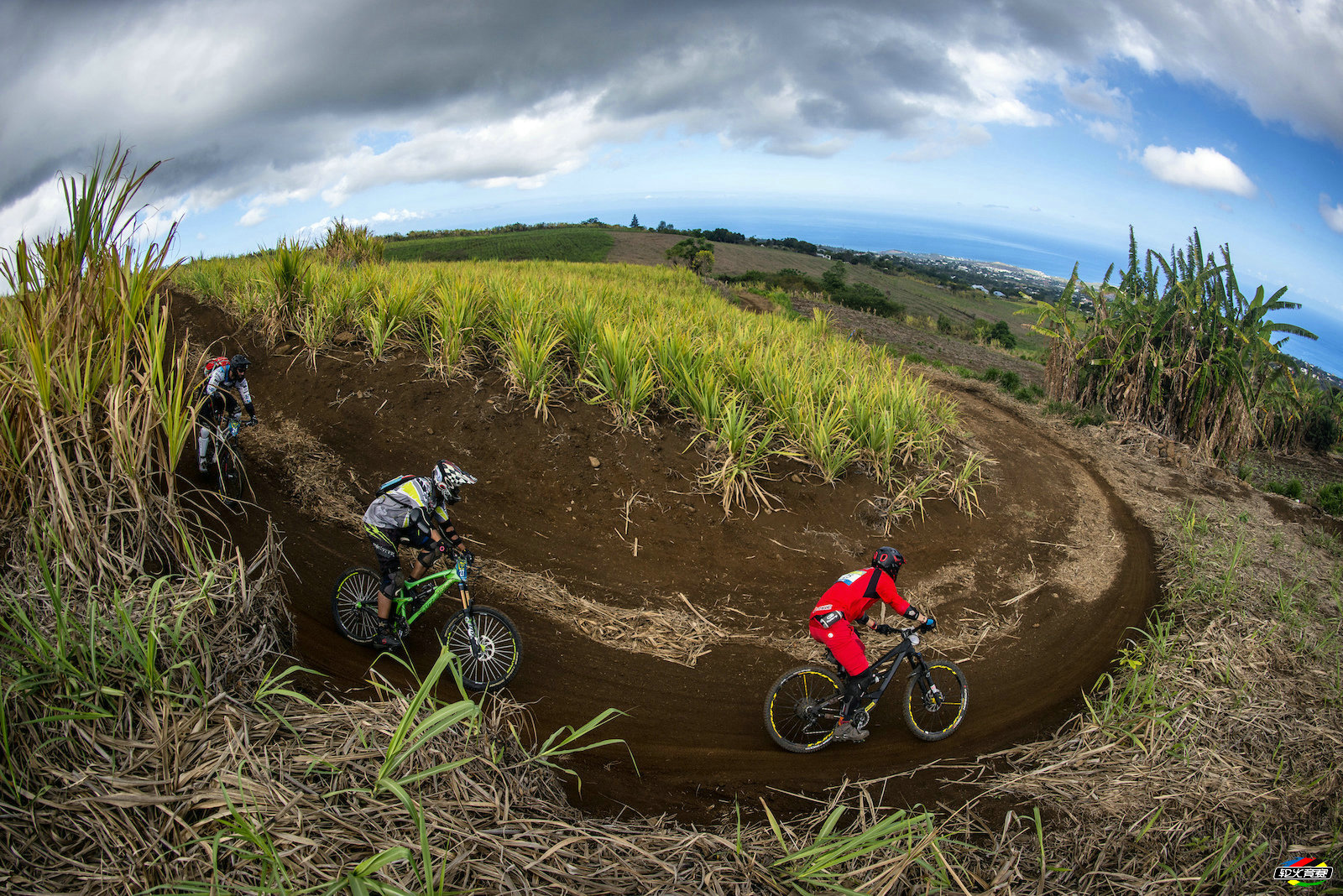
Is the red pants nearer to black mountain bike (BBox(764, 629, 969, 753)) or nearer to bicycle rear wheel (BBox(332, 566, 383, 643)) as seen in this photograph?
black mountain bike (BBox(764, 629, 969, 753))

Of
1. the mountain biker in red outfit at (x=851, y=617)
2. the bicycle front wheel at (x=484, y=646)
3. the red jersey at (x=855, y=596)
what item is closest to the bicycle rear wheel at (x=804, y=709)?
the mountain biker in red outfit at (x=851, y=617)

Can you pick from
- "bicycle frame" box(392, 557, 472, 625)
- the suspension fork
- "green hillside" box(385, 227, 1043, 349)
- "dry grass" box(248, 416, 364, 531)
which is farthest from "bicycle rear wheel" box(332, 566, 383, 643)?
"green hillside" box(385, 227, 1043, 349)

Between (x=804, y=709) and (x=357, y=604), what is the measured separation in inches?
133

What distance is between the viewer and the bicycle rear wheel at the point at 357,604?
4.54m

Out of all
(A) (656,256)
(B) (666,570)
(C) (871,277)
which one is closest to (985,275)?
(C) (871,277)

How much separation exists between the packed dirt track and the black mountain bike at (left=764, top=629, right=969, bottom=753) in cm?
13

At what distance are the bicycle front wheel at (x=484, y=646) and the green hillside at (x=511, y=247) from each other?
98.8 feet

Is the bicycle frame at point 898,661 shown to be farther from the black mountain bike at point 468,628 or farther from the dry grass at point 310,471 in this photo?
the dry grass at point 310,471

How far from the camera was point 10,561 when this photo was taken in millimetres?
2873

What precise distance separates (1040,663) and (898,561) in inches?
101

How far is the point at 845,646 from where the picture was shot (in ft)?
13.1

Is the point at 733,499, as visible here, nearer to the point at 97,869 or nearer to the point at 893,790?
the point at 893,790

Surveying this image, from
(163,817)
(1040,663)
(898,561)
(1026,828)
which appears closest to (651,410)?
(898,561)

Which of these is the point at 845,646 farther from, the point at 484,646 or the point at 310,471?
the point at 310,471
